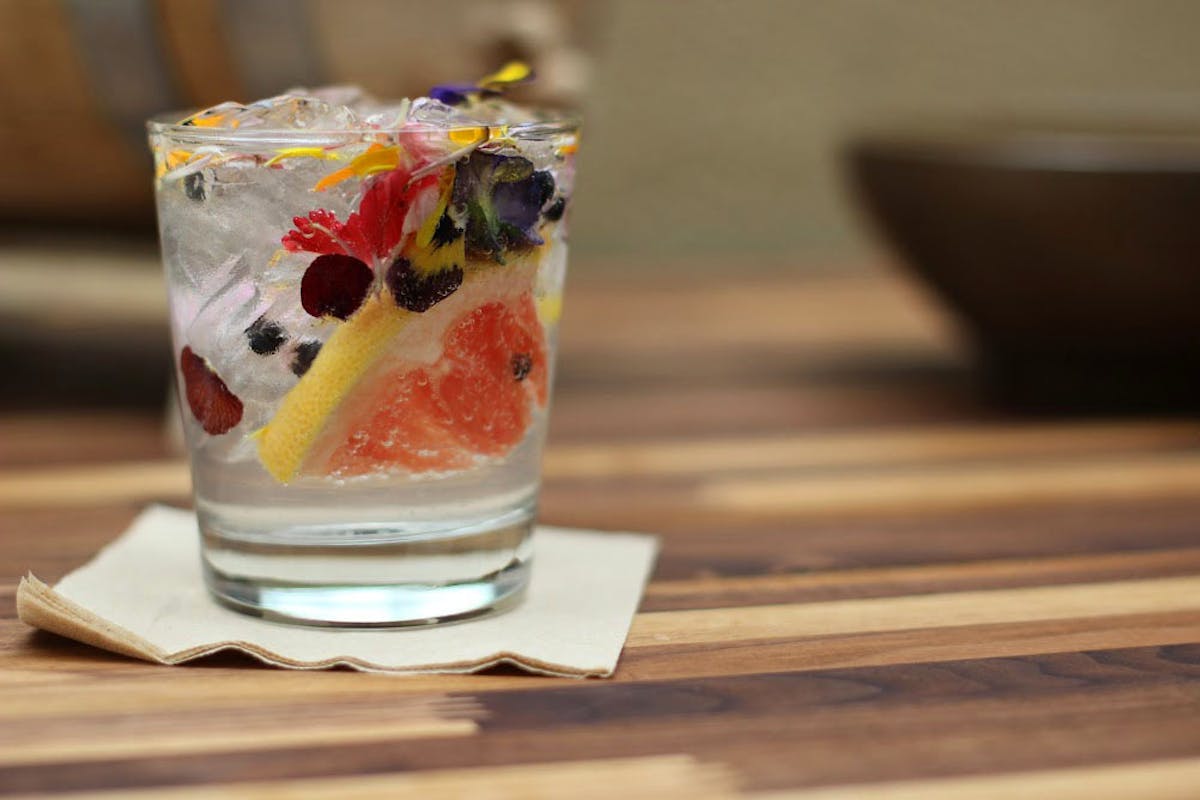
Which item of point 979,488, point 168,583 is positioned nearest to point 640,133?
point 979,488

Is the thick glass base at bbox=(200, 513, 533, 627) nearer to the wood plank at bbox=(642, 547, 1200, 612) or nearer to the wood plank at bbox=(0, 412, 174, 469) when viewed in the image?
the wood plank at bbox=(642, 547, 1200, 612)

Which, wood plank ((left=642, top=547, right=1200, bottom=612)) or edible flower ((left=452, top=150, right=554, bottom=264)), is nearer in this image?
edible flower ((left=452, top=150, right=554, bottom=264))

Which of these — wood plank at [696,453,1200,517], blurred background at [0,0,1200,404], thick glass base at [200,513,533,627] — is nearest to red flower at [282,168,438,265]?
thick glass base at [200,513,533,627]

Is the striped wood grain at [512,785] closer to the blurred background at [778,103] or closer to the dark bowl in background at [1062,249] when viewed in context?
the dark bowl in background at [1062,249]

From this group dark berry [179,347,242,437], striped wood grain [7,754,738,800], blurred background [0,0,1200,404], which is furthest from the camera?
blurred background [0,0,1200,404]

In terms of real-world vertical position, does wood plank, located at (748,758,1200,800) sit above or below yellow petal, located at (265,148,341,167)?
below

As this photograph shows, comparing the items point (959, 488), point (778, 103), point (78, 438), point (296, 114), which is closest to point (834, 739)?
point (296, 114)

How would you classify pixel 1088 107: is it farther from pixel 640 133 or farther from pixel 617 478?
pixel 617 478
